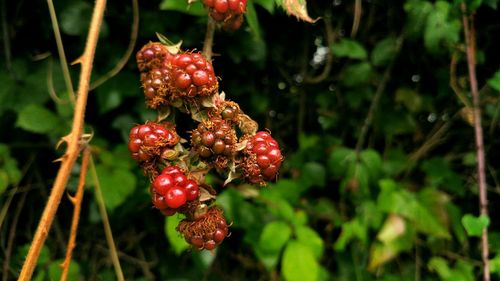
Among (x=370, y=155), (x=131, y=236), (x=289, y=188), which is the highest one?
(x=370, y=155)

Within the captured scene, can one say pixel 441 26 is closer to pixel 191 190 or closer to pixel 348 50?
pixel 348 50

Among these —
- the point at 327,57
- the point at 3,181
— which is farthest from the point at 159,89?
the point at 327,57

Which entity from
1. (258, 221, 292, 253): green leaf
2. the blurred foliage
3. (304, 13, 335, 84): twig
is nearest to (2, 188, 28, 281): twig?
the blurred foliage

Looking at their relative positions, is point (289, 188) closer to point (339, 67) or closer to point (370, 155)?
point (370, 155)

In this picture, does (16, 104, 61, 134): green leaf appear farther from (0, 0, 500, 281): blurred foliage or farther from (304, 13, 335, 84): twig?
(304, 13, 335, 84): twig

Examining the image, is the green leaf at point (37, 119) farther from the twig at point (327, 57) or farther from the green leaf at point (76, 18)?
the twig at point (327, 57)

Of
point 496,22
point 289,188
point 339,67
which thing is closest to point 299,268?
point 289,188

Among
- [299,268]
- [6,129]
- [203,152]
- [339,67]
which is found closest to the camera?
[203,152]
